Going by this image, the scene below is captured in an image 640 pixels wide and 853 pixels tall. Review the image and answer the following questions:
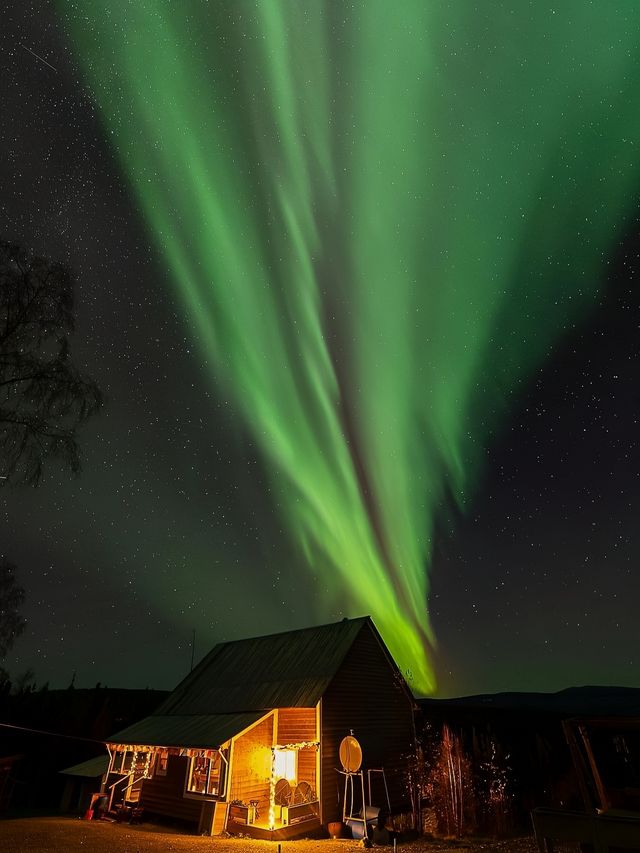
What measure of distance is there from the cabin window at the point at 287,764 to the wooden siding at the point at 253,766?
469mm

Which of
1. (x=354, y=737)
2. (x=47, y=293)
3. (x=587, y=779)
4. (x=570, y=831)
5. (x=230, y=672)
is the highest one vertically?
(x=47, y=293)

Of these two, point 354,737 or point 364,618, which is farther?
point 364,618

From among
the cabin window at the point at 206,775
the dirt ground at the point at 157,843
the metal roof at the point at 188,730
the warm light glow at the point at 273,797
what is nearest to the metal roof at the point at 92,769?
the metal roof at the point at 188,730

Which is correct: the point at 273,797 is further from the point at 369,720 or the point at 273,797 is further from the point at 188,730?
the point at 369,720

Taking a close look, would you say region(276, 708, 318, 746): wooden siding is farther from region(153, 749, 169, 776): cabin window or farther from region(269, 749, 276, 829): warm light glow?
region(153, 749, 169, 776): cabin window

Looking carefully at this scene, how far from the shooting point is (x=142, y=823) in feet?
70.0

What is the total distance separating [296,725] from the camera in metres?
21.2

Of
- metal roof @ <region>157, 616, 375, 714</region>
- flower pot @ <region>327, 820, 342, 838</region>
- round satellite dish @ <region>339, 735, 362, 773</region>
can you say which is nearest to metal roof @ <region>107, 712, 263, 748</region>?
metal roof @ <region>157, 616, 375, 714</region>

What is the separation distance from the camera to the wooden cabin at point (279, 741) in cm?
1941

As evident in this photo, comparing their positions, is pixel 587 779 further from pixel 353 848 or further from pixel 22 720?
pixel 22 720

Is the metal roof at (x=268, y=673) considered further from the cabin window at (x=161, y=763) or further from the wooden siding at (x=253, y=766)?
the cabin window at (x=161, y=763)

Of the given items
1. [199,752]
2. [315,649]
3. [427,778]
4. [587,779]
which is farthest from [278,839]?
[587,779]

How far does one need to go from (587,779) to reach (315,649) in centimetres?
1750

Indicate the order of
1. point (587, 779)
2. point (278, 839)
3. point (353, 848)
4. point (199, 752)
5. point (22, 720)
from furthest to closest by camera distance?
point (22, 720) → point (199, 752) → point (278, 839) → point (353, 848) → point (587, 779)
